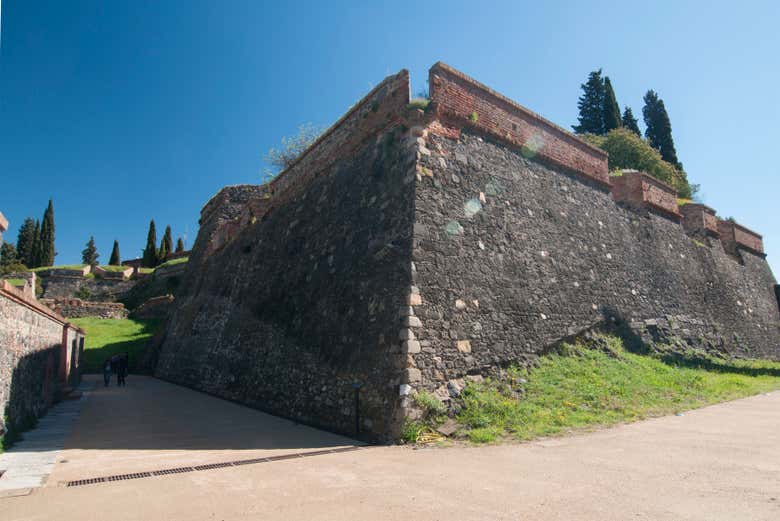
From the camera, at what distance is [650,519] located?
335 cm

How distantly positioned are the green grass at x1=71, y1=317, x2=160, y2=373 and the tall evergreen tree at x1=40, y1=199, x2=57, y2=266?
25459 millimetres

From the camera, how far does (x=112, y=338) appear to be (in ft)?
86.6

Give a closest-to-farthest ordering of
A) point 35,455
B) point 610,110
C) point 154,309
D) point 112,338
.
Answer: point 35,455 → point 112,338 → point 154,309 → point 610,110

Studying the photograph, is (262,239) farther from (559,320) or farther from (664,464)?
(664,464)

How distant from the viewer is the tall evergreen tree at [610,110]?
122ft

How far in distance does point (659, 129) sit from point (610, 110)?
4396mm

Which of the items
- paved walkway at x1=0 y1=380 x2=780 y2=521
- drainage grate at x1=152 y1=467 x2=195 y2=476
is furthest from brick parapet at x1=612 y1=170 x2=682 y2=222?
drainage grate at x1=152 y1=467 x2=195 y2=476

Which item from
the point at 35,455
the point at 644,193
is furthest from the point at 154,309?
the point at 644,193

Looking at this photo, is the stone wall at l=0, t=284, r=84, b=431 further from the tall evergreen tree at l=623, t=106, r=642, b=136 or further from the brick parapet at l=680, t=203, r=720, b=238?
the tall evergreen tree at l=623, t=106, r=642, b=136

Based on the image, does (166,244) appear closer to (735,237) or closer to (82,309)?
(82,309)

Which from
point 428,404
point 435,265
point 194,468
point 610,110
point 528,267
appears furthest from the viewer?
point 610,110

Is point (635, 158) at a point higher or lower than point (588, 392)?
higher

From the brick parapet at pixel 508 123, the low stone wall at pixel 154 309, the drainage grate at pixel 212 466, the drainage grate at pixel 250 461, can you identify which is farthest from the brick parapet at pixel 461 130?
the low stone wall at pixel 154 309

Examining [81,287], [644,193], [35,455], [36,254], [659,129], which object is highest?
[659,129]
